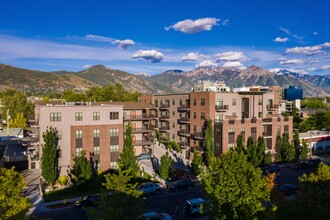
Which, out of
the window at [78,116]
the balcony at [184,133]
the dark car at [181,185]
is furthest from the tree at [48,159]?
the balcony at [184,133]

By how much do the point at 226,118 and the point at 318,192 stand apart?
32.4 meters

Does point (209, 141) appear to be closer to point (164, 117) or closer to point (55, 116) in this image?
point (164, 117)

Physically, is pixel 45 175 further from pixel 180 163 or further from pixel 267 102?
pixel 267 102

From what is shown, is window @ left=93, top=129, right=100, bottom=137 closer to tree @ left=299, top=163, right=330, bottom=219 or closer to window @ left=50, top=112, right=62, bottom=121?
window @ left=50, top=112, right=62, bottom=121

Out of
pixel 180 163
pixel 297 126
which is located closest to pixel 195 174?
pixel 180 163

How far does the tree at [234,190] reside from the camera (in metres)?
20.4

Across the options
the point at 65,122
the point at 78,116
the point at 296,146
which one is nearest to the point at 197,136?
the point at 296,146

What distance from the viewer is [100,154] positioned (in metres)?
50.5

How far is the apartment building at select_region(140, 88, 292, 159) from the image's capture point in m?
57.1

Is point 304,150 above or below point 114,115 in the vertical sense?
below

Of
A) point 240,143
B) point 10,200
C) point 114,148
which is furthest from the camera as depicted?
point 240,143

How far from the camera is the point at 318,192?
2777cm

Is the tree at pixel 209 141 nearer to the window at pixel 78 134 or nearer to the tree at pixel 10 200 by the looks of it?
the window at pixel 78 134

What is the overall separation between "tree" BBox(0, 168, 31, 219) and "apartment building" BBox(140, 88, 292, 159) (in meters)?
41.9
